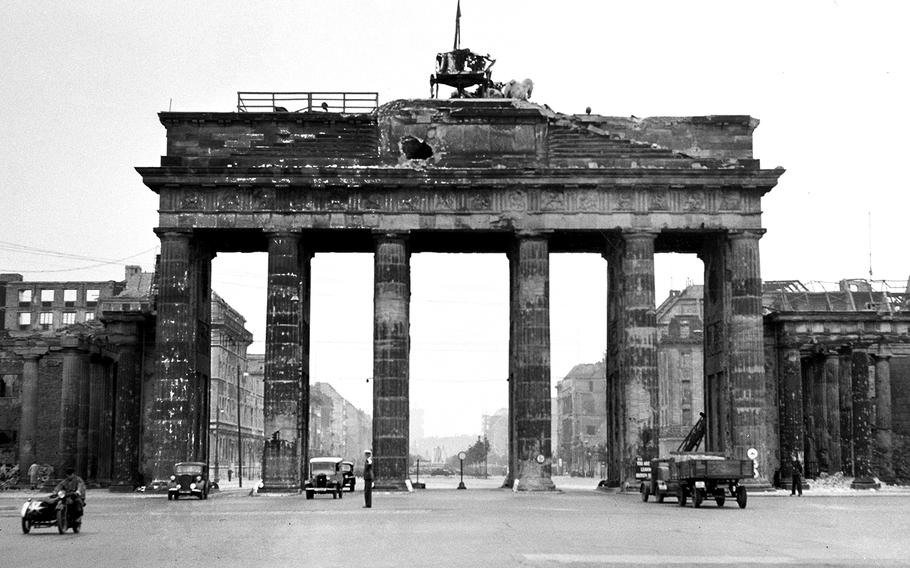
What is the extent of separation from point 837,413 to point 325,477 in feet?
118

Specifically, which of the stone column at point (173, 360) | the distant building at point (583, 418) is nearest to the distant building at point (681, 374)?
the distant building at point (583, 418)

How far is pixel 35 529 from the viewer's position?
33.8 m

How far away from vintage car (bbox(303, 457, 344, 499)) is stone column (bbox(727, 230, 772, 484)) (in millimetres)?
19246

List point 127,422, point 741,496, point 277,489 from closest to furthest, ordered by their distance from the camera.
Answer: point 741,496
point 277,489
point 127,422

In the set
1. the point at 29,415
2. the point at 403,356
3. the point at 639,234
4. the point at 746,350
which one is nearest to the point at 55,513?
the point at 403,356

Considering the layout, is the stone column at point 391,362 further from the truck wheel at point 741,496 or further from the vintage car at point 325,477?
the truck wheel at point 741,496

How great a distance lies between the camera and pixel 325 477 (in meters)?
56.1

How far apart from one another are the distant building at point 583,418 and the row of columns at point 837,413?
85.2 meters

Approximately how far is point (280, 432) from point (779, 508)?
2594cm

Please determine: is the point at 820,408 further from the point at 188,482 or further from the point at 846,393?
the point at 188,482

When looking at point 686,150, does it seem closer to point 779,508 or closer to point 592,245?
point 592,245

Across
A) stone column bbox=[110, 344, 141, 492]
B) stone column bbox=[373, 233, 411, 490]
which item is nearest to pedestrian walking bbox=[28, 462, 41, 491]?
stone column bbox=[110, 344, 141, 492]

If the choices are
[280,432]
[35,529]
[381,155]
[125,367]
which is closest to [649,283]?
[381,155]

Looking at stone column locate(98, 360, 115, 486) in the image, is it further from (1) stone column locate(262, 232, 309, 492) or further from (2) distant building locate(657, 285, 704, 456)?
(2) distant building locate(657, 285, 704, 456)
